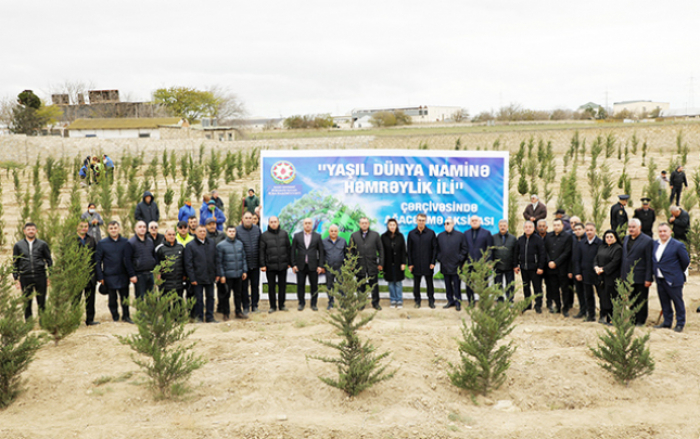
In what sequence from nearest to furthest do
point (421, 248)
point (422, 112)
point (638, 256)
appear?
point (638, 256)
point (421, 248)
point (422, 112)

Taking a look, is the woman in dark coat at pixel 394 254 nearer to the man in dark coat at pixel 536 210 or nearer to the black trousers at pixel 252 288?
the black trousers at pixel 252 288

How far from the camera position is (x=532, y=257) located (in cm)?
858

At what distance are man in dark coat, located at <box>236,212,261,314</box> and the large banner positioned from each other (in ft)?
2.84

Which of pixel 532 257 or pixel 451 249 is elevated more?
pixel 451 249

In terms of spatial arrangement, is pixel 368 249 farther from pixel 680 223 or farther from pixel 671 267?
pixel 680 223

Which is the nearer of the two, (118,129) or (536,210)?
(536,210)

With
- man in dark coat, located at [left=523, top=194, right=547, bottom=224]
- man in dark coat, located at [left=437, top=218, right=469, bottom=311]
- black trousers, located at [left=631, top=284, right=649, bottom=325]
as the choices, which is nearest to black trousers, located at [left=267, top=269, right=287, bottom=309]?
man in dark coat, located at [left=437, top=218, right=469, bottom=311]

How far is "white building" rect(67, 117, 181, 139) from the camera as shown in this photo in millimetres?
43938

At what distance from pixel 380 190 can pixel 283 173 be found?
5.11 ft

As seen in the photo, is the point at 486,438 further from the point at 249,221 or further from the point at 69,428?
the point at 249,221

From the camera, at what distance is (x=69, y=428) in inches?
193

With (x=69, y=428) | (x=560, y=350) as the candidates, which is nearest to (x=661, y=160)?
(x=560, y=350)

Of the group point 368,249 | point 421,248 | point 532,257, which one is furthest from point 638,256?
point 368,249

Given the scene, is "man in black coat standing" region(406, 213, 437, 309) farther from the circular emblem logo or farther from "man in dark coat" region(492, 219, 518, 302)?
the circular emblem logo
